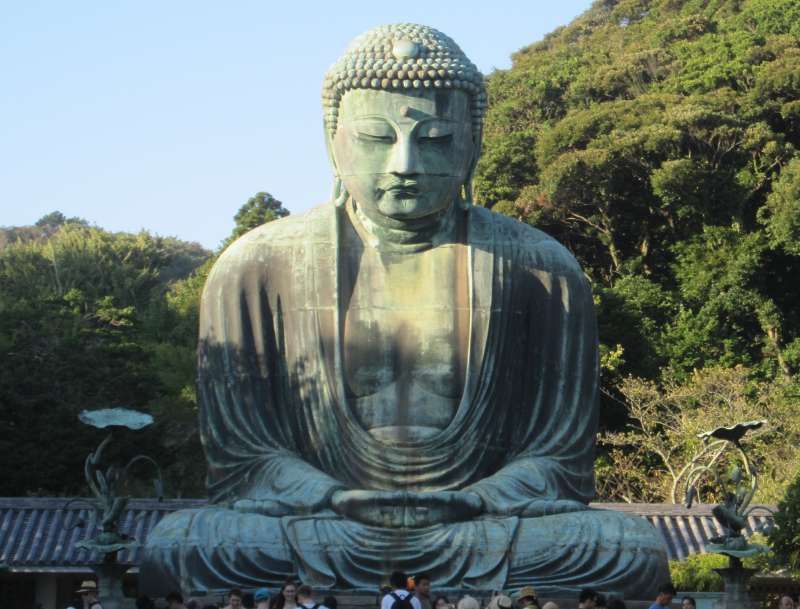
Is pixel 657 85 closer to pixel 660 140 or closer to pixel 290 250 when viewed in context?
pixel 660 140

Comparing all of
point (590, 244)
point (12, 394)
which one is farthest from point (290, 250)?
point (590, 244)

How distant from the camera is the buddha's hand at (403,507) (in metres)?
13.5

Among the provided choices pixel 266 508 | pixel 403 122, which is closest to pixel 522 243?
pixel 403 122

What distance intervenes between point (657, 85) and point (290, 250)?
31.5m

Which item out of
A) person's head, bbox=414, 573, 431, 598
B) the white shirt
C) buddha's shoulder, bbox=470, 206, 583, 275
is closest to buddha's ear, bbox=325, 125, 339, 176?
buddha's shoulder, bbox=470, 206, 583, 275

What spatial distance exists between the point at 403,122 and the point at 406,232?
0.80m

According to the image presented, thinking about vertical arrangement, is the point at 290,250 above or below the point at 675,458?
above

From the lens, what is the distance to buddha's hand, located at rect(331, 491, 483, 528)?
13.5 meters

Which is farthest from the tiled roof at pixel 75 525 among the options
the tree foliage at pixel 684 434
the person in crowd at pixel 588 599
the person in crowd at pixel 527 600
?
the person in crowd at pixel 527 600

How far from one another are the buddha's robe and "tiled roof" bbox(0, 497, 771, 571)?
8.92m

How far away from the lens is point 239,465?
14.4 metres

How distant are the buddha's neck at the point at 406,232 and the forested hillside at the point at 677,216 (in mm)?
16031

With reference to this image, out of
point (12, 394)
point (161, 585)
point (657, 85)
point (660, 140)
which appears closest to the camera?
point (161, 585)

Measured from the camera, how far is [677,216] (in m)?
40.2
